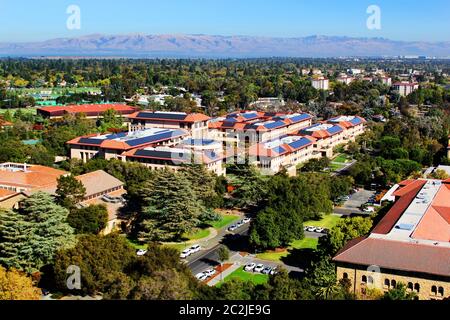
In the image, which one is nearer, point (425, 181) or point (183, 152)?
point (425, 181)

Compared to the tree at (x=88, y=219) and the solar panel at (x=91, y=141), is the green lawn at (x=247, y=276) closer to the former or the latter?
the tree at (x=88, y=219)

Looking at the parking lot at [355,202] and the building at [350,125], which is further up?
the building at [350,125]

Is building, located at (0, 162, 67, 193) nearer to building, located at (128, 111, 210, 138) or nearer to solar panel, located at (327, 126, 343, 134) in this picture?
building, located at (128, 111, 210, 138)

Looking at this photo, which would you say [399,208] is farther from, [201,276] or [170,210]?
[170,210]

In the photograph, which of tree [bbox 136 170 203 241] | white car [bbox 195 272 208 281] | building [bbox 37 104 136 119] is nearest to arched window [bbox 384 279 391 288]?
white car [bbox 195 272 208 281]

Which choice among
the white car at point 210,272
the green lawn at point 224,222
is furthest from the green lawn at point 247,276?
the green lawn at point 224,222
